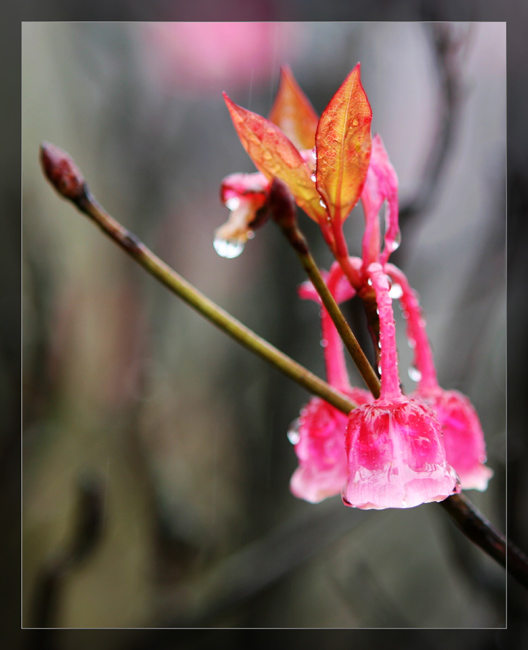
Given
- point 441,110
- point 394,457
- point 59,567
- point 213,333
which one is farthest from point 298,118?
point 213,333

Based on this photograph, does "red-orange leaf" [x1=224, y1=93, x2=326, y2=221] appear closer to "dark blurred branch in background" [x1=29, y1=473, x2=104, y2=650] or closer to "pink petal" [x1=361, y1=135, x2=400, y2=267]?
"pink petal" [x1=361, y1=135, x2=400, y2=267]

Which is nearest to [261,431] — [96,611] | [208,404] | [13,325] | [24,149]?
[208,404]

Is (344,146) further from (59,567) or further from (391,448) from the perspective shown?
(59,567)

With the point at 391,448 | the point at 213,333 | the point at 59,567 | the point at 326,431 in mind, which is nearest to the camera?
the point at 391,448

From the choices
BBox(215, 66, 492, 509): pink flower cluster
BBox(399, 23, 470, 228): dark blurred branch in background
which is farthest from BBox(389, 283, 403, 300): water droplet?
BBox(399, 23, 470, 228): dark blurred branch in background

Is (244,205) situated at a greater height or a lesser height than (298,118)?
lesser

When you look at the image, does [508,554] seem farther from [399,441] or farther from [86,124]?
[86,124]

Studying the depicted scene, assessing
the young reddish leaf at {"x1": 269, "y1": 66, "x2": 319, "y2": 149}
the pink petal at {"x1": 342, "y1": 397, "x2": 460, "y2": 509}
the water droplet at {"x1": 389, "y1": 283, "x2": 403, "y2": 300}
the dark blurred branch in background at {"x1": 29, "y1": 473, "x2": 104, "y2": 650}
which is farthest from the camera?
the dark blurred branch in background at {"x1": 29, "y1": 473, "x2": 104, "y2": 650}
